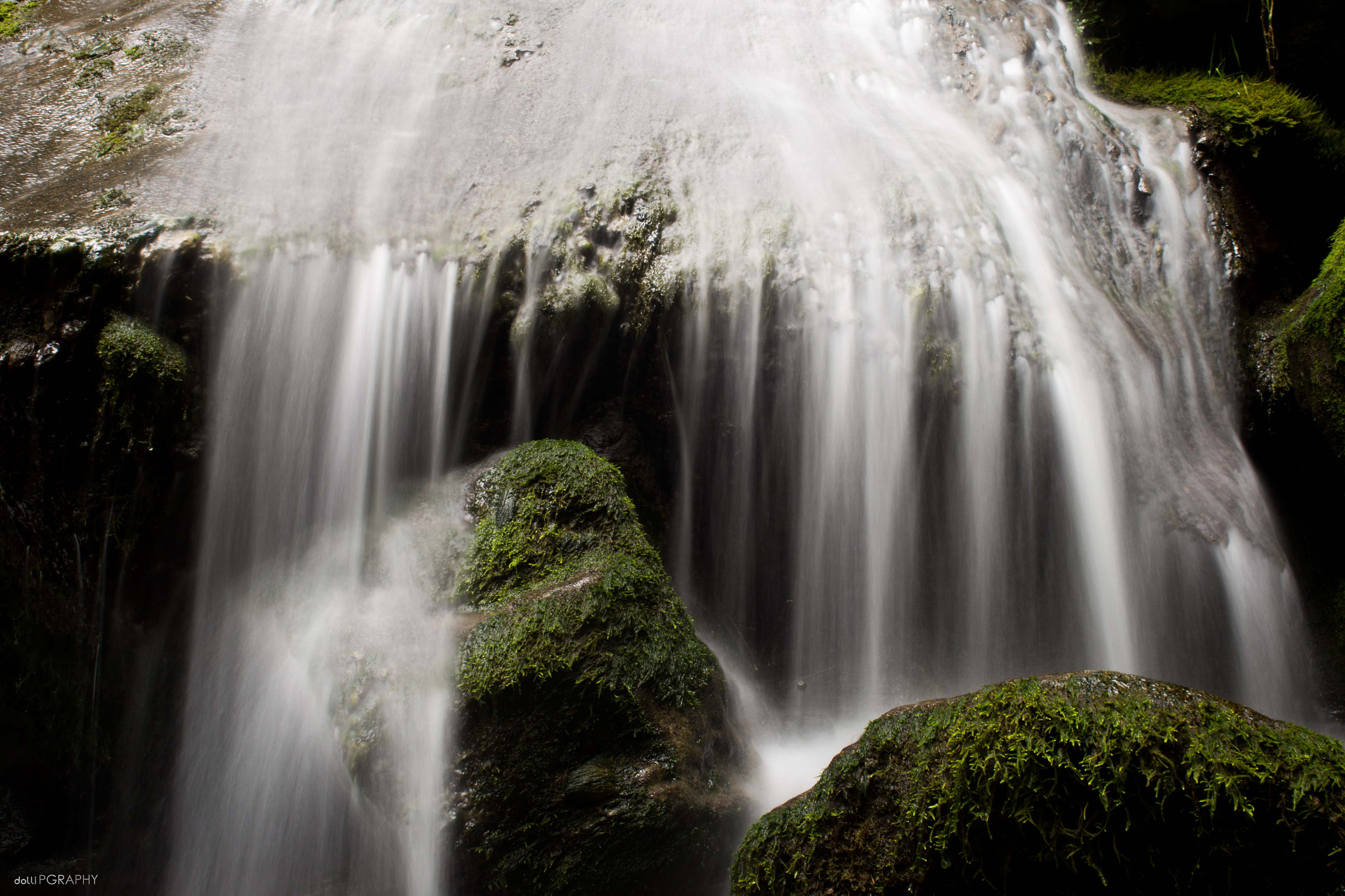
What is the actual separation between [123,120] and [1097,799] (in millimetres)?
5734

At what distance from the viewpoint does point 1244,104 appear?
16.1ft

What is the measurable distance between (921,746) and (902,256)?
2671 mm

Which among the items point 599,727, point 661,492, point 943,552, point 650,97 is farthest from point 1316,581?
point 650,97

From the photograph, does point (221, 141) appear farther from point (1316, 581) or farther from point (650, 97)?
point (1316, 581)

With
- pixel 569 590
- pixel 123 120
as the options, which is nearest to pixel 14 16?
pixel 123 120

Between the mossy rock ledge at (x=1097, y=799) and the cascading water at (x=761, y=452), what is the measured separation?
1213mm

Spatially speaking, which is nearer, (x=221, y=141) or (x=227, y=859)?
(x=227, y=859)

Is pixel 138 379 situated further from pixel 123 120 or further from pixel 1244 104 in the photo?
pixel 1244 104

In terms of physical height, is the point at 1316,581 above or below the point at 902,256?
below

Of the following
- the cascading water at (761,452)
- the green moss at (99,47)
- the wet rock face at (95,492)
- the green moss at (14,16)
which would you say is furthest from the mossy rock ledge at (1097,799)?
the green moss at (14,16)

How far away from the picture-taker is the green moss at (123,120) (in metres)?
4.13

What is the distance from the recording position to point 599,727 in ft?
9.12

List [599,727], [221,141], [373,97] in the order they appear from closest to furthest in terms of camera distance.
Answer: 1. [599,727]
2. [221,141]
3. [373,97]

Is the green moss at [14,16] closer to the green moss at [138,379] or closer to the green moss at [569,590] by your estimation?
the green moss at [138,379]
